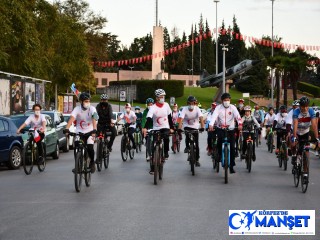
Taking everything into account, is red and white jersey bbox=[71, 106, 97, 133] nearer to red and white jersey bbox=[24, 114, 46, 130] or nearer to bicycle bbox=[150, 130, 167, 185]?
bicycle bbox=[150, 130, 167, 185]

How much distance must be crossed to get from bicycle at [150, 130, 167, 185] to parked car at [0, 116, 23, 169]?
16.7 feet

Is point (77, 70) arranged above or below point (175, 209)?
above

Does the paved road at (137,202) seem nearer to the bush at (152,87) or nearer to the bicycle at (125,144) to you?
the bicycle at (125,144)

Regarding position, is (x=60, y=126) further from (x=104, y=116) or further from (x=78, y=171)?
(x=78, y=171)

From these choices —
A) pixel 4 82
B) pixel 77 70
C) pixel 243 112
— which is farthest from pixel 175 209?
pixel 77 70

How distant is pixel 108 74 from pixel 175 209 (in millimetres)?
145913

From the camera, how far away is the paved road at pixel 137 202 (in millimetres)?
8750

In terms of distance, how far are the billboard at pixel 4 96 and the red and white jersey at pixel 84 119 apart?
629 inches

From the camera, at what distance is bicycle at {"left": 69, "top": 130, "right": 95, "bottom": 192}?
518 inches

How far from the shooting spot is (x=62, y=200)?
38.9 feet

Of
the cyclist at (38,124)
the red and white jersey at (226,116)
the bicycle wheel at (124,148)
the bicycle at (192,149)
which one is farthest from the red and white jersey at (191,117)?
the bicycle wheel at (124,148)

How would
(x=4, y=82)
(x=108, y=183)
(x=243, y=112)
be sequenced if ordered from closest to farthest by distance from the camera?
(x=108, y=183), (x=243, y=112), (x=4, y=82)

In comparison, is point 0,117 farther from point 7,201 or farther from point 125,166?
point 7,201

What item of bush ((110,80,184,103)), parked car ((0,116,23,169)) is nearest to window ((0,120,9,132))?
parked car ((0,116,23,169))
